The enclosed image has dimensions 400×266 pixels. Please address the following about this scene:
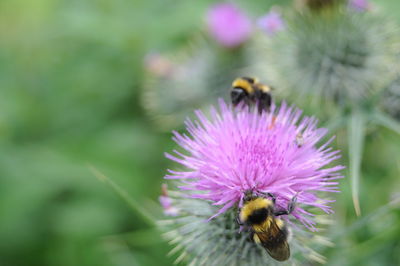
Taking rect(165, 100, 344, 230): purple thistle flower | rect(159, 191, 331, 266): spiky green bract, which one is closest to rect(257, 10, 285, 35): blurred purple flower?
rect(165, 100, 344, 230): purple thistle flower

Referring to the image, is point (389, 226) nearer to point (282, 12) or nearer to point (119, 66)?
point (282, 12)

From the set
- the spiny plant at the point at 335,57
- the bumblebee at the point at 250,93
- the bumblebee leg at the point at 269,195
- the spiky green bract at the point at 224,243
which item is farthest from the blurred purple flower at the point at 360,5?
the bumblebee leg at the point at 269,195

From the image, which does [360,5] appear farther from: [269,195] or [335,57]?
[269,195]

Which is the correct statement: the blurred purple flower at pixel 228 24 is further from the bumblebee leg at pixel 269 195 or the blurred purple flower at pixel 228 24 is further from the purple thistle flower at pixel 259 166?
the bumblebee leg at pixel 269 195

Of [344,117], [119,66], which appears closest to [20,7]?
[119,66]

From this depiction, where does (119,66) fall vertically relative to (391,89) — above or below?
above

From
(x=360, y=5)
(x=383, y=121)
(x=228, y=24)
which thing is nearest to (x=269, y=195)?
(x=383, y=121)
